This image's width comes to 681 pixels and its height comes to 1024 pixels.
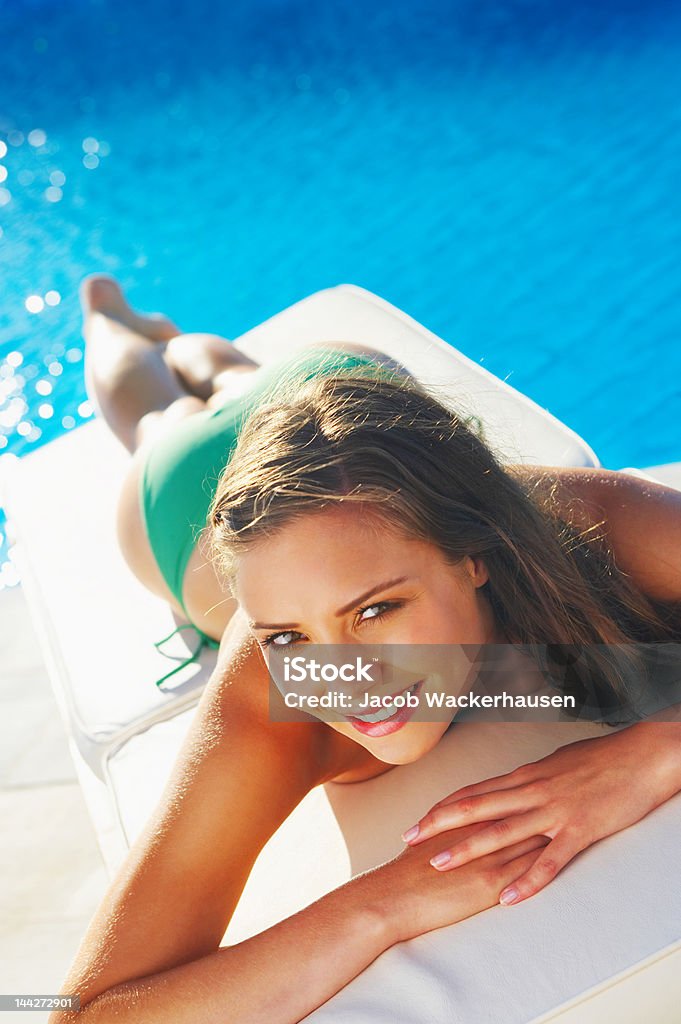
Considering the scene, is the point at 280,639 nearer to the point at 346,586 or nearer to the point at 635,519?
the point at 346,586

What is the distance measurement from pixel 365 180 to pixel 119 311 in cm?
275

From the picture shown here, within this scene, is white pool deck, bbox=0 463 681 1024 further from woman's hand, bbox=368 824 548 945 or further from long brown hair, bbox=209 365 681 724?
woman's hand, bbox=368 824 548 945

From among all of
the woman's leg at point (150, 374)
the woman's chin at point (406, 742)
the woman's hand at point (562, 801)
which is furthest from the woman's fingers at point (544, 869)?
the woman's leg at point (150, 374)

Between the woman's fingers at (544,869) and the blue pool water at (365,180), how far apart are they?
125 inches

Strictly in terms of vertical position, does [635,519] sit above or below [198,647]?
below

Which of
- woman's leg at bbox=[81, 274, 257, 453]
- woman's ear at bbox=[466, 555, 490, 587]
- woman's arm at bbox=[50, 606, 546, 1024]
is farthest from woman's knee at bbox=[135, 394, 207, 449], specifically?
woman's ear at bbox=[466, 555, 490, 587]

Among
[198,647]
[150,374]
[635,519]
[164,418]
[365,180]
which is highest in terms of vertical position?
[365,180]

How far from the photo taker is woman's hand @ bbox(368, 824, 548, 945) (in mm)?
1297

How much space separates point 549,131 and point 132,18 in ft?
11.1

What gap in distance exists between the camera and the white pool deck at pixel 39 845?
2334 mm

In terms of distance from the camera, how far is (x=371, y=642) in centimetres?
138

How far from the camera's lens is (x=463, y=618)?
4.91 feet

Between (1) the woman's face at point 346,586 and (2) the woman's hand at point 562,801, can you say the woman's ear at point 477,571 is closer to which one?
(1) the woman's face at point 346,586

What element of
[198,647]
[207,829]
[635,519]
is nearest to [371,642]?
Answer: [207,829]
